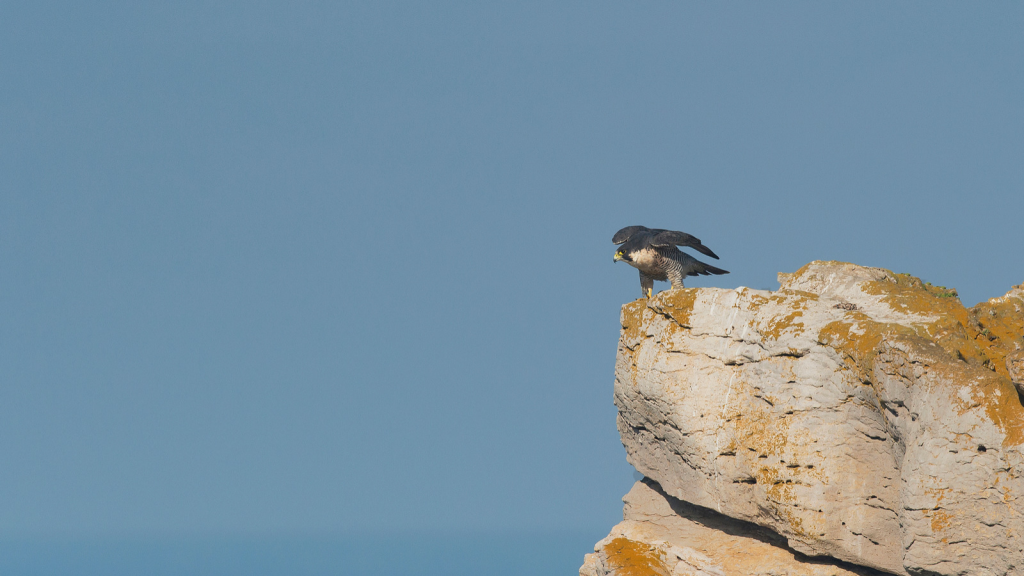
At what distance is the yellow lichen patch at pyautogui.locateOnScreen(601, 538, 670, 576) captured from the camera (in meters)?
19.8

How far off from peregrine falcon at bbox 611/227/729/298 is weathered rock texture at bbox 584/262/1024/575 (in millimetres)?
1810

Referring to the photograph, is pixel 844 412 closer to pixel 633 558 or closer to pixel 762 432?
pixel 762 432

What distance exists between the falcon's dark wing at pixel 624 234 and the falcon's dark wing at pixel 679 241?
129 cm

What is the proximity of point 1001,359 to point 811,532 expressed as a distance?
4.61 m

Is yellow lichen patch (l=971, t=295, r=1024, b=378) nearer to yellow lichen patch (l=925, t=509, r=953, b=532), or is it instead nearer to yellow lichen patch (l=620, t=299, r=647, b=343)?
yellow lichen patch (l=925, t=509, r=953, b=532)

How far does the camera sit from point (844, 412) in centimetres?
1772

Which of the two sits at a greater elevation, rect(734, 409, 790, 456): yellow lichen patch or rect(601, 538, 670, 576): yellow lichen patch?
rect(734, 409, 790, 456): yellow lichen patch

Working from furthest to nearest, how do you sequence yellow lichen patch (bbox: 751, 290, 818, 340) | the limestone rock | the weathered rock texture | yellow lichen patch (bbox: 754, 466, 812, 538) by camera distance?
1. the limestone rock
2. yellow lichen patch (bbox: 751, 290, 818, 340)
3. yellow lichen patch (bbox: 754, 466, 812, 538)
4. the weathered rock texture

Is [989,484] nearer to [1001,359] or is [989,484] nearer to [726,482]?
[1001,359]

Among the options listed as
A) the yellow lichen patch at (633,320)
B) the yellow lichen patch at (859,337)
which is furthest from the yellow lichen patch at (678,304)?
the yellow lichen patch at (859,337)

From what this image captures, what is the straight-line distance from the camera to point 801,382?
1812 cm

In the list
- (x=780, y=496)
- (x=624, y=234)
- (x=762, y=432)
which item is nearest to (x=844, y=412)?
(x=762, y=432)

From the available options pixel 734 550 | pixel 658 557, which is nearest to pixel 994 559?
pixel 734 550

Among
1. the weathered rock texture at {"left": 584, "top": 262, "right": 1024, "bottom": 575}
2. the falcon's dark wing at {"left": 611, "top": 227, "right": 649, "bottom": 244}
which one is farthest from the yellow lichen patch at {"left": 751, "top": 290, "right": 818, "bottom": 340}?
the falcon's dark wing at {"left": 611, "top": 227, "right": 649, "bottom": 244}
